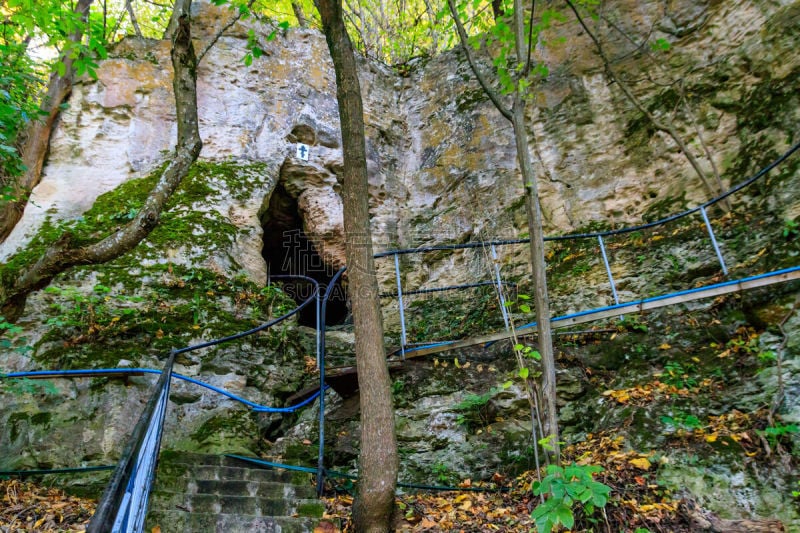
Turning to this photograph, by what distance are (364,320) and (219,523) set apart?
1.62 m

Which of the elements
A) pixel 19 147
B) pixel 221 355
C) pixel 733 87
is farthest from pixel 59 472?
pixel 733 87

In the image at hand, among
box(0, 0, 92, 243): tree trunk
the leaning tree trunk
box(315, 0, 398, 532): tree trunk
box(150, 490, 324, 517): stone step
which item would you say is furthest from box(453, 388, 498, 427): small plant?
box(0, 0, 92, 243): tree trunk

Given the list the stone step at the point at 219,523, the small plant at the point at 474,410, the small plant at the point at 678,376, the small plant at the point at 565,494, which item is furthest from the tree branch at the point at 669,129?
the stone step at the point at 219,523

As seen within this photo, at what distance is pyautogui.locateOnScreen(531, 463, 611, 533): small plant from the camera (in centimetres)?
246

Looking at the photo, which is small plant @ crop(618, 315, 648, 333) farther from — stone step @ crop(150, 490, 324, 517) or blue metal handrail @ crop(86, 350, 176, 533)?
blue metal handrail @ crop(86, 350, 176, 533)

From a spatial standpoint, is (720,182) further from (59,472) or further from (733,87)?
(59,472)

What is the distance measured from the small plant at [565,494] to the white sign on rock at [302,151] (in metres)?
7.01

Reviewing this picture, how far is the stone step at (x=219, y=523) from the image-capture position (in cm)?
297

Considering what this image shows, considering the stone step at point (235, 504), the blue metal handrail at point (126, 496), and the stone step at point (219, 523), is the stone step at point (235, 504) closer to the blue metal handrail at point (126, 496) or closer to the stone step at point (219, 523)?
the stone step at point (219, 523)

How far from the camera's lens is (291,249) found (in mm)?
9102

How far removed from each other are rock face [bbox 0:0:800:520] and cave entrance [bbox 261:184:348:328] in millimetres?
60

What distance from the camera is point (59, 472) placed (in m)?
3.84

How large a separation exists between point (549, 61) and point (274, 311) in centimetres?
631

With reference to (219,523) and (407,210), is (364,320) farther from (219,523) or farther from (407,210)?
(407,210)
